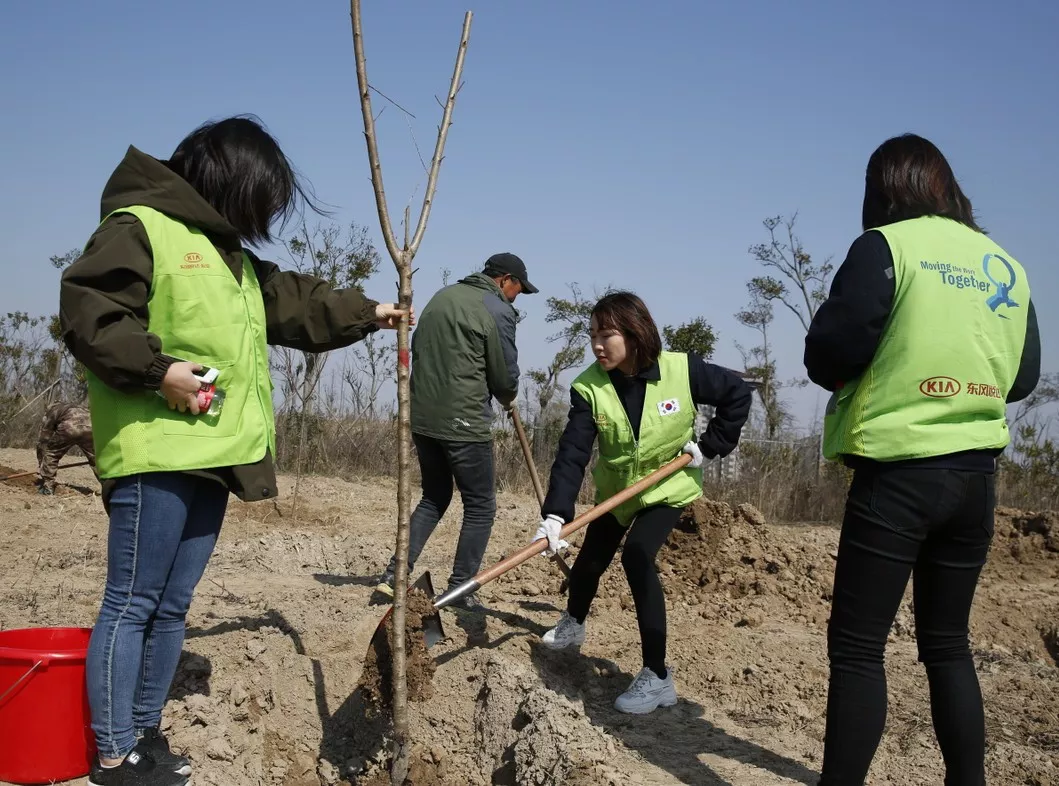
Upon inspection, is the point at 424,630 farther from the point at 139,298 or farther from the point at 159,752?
the point at 139,298

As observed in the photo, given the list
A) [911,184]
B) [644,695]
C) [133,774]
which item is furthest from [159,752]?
[911,184]

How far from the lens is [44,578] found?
15.6 ft

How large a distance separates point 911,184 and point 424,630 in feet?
7.75

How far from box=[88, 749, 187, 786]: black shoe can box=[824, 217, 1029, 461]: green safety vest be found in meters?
2.12

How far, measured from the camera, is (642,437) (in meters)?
3.76

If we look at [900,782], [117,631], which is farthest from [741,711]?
[117,631]

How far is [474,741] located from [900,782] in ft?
4.97

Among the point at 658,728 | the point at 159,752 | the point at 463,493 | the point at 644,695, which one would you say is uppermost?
the point at 463,493

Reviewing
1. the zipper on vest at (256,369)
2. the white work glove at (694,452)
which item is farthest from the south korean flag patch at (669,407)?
the zipper on vest at (256,369)

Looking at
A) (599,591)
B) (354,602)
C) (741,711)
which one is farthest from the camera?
(599,591)

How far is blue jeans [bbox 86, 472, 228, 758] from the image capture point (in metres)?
2.42

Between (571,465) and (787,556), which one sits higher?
(571,465)

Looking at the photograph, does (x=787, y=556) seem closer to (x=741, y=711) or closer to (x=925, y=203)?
(x=741, y=711)

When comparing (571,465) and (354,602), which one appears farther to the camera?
(354,602)
